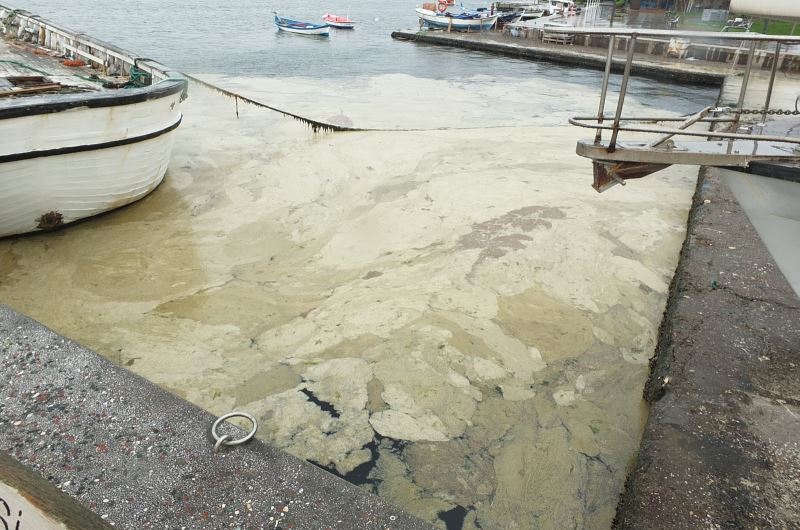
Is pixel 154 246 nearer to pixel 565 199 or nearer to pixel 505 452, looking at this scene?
pixel 505 452

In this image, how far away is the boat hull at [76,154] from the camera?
5008 mm

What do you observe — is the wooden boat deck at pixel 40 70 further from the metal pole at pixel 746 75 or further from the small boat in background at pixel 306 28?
the small boat in background at pixel 306 28

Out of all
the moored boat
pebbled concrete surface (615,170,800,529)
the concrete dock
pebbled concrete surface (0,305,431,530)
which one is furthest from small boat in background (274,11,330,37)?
pebbled concrete surface (0,305,431,530)

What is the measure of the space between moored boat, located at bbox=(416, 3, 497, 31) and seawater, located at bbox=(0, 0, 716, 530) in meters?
24.9

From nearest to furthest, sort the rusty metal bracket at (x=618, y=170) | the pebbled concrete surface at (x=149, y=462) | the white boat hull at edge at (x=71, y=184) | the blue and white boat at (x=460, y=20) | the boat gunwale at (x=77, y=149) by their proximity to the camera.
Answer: the pebbled concrete surface at (x=149, y=462) → the rusty metal bracket at (x=618, y=170) → the boat gunwale at (x=77, y=149) → the white boat hull at edge at (x=71, y=184) → the blue and white boat at (x=460, y=20)

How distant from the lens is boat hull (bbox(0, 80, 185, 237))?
5.01 meters

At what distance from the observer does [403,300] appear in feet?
15.6

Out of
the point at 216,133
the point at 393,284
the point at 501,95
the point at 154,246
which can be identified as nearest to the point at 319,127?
the point at 216,133

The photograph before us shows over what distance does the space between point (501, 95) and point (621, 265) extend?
10.9 m

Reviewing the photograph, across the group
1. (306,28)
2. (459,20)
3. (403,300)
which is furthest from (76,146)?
(459,20)

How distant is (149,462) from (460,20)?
33279 mm

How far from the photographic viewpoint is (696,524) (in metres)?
2.28

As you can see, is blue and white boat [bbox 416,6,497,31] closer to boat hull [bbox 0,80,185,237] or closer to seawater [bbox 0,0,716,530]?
seawater [bbox 0,0,716,530]

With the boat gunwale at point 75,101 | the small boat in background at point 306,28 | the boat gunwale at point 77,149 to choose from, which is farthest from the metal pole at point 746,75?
the small boat in background at point 306,28
